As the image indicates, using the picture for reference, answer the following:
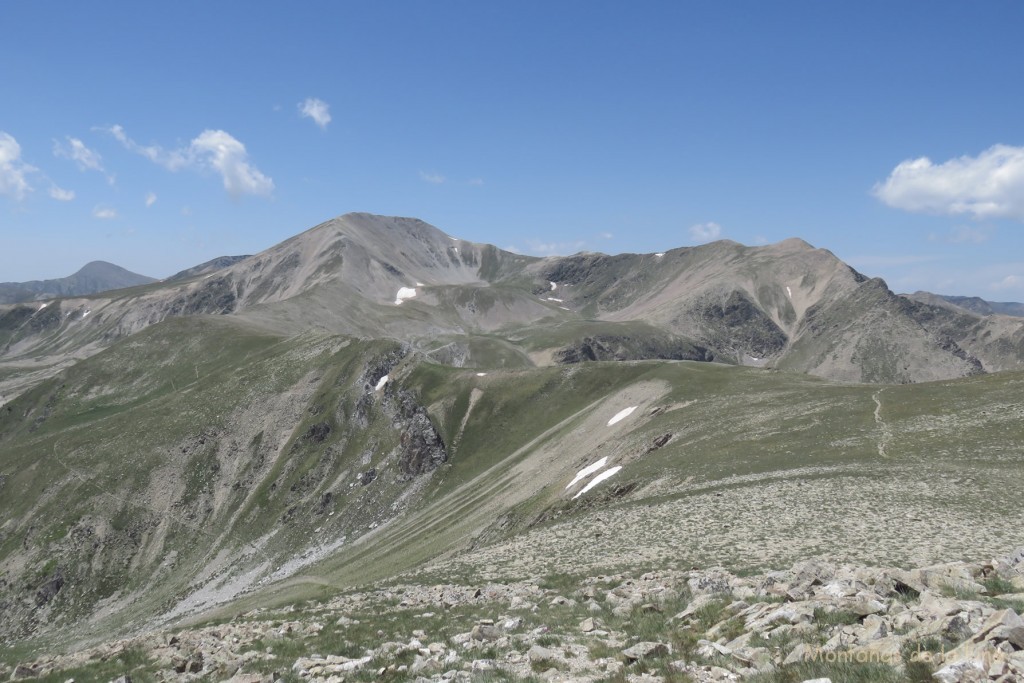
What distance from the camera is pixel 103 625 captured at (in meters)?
79.6

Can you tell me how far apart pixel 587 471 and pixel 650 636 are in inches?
1863

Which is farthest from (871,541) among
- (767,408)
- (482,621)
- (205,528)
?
(205,528)

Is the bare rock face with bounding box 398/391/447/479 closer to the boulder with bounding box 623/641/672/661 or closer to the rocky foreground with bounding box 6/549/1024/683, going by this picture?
the rocky foreground with bounding box 6/549/1024/683

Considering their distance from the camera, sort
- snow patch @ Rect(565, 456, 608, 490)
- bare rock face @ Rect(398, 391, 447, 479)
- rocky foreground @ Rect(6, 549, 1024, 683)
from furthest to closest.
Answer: bare rock face @ Rect(398, 391, 447, 479) → snow patch @ Rect(565, 456, 608, 490) → rocky foreground @ Rect(6, 549, 1024, 683)

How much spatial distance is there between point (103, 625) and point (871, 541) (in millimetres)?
91652

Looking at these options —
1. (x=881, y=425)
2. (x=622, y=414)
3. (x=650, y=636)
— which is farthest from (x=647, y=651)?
(x=622, y=414)

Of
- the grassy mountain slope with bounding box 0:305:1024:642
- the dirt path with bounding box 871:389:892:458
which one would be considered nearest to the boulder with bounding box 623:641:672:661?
the grassy mountain slope with bounding box 0:305:1024:642

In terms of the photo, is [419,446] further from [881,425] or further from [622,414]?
[881,425]

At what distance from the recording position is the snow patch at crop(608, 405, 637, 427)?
84.7m

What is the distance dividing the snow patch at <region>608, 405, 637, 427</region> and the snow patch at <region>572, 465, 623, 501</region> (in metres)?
25.2

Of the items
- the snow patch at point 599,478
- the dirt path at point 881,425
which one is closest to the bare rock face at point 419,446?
the snow patch at point 599,478

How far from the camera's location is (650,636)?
15781 mm

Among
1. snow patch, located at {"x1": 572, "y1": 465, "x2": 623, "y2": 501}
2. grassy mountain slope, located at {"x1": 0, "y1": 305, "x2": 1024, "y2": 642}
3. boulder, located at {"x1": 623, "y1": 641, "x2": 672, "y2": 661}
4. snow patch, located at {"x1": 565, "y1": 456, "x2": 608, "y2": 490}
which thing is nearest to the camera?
boulder, located at {"x1": 623, "y1": 641, "x2": 672, "y2": 661}

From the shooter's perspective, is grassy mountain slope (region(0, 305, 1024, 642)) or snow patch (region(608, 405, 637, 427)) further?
snow patch (region(608, 405, 637, 427))
